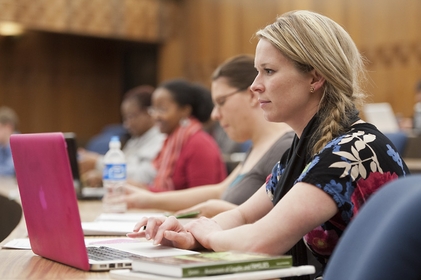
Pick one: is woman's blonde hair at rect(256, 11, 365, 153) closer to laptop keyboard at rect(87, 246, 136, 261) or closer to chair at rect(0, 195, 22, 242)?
laptop keyboard at rect(87, 246, 136, 261)

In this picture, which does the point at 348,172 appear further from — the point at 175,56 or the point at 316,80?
the point at 175,56

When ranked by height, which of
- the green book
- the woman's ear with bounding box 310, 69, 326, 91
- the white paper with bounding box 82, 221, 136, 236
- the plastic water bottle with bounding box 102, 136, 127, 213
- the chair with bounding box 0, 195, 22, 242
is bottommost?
the chair with bounding box 0, 195, 22, 242

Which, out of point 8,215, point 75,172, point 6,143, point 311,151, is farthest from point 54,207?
point 6,143

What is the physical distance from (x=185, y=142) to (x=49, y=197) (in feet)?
7.67

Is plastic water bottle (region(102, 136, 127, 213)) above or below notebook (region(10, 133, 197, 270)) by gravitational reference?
below

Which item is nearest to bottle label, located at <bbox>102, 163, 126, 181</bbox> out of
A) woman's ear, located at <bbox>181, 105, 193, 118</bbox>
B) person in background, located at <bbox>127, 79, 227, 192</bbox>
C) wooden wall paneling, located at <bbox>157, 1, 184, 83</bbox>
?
person in background, located at <bbox>127, 79, 227, 192</bbox>

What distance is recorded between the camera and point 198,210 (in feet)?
7.33

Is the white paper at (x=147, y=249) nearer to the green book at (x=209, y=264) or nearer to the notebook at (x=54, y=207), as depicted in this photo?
the notebook at (x=54, y=207)

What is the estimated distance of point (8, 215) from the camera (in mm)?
2789

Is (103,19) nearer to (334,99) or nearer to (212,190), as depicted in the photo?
(212,190)

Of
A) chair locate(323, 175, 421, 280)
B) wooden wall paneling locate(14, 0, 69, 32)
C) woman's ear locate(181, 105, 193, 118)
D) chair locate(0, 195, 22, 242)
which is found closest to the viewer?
chair locate(323, 175, 421, 280)

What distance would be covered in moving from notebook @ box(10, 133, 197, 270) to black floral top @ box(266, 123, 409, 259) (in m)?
0.35

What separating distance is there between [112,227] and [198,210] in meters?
0.33

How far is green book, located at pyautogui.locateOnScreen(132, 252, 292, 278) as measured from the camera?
3.67 ft
